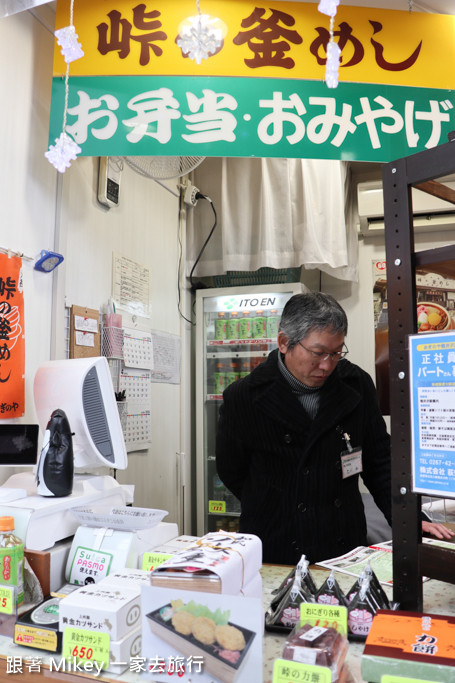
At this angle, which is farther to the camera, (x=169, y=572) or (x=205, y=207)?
(x=205, y=207)

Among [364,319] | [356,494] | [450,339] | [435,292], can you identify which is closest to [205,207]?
[364,319]

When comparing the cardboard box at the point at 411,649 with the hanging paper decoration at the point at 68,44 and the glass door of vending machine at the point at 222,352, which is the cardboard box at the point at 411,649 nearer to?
the hanging paper decoration at the point at 68,44

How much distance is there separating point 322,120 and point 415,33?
0.57 meters

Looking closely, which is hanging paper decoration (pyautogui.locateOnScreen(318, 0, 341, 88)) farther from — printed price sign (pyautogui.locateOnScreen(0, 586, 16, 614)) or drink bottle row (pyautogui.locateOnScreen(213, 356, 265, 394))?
drink bottle row (pyautogui.locateOnScreen(213, 356, 265, 394))

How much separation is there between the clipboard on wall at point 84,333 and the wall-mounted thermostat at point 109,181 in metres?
0.62

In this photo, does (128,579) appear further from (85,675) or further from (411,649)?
(411,649)

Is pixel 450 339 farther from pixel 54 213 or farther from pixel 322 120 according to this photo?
pixel 54 213

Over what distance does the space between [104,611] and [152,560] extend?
0.99 ft

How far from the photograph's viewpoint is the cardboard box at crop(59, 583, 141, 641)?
41.1 inches

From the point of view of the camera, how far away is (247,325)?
4109 millimetres

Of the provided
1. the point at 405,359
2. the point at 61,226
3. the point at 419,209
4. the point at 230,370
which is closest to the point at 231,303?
the point at 230,370

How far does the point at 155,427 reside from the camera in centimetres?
350

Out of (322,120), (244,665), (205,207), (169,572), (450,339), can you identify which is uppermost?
(205,207)

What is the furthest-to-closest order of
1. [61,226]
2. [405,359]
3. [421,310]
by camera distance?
[421,310], [61,226], [405,359]
